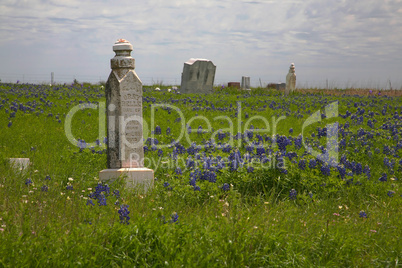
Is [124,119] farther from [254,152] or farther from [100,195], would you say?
[254,152]

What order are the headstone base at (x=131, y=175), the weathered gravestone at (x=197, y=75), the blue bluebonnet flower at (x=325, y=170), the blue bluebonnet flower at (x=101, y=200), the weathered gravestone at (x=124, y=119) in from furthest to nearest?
1. the weathered gravestone at (x=197, y=75)
2. the weathered gravestone at (x=124, y=119)
3. the headstone base at (x=131, y=175)
4. the blue bluebonnet flower at (x=325, y=170)
5. the blue bluebonnet flower at (x=101, y=200)

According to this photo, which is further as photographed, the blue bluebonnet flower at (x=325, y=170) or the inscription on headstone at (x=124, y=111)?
the inscription on headstone at (x=124, y=111)

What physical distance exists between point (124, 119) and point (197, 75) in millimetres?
17019

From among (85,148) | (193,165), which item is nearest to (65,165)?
(85,148)

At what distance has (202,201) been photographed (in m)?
6.17

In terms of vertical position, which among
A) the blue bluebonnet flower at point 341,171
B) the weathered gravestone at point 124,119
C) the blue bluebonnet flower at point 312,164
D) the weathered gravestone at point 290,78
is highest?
the weathered gravestone at point 290,78

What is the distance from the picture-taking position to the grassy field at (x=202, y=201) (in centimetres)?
387

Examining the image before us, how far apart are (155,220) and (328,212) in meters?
2.77

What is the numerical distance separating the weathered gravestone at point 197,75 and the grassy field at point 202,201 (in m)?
11.3

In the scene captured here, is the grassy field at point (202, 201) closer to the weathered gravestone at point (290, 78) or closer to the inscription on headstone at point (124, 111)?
the inscription on headstone at point (124, 111)

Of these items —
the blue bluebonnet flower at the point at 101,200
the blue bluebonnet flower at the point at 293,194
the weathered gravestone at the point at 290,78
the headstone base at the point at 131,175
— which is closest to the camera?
the blue bluebonnet flower at the point at 101,200

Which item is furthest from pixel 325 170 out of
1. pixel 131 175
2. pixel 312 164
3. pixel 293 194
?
pixel 131 175

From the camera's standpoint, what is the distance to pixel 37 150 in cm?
848

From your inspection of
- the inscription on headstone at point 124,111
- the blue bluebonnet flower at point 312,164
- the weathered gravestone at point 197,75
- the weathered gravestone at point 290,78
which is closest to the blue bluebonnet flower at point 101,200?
the inscription on headstone at point 124,111
